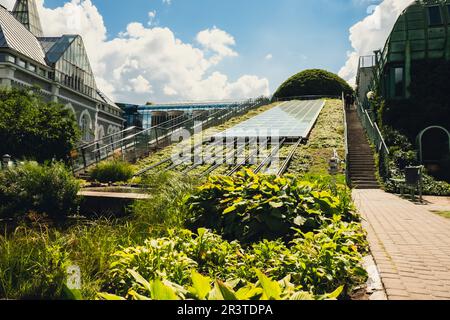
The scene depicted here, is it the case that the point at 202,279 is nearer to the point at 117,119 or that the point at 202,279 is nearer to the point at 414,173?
the point at 414,173

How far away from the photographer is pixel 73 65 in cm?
3697

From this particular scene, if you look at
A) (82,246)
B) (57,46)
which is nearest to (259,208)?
(82,246)

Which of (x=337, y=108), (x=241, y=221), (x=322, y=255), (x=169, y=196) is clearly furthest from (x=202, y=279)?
(x=337, y=108)

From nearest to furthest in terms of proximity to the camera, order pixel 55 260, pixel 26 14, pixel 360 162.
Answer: pixel 55 260 < pixel 360 162 < pixel 26 14

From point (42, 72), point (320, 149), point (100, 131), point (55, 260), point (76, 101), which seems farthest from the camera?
point (100, 131)

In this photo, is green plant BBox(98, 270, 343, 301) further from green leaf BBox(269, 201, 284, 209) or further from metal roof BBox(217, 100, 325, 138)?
metal roof BBox(217, 100, 325, 138)

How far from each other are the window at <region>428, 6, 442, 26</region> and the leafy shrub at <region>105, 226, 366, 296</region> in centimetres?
2179

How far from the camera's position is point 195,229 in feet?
17.4

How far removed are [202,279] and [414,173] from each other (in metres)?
10.4

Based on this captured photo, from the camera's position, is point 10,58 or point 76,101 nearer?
point 10,58

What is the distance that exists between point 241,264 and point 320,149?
15914 millimetres

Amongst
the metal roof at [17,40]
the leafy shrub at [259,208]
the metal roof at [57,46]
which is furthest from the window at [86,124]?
the leafy shrub at [259,208]

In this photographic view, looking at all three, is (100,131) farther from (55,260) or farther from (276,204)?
(55,260)
